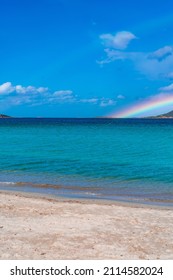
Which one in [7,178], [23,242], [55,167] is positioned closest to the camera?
[23,242]

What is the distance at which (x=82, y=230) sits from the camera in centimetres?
1222

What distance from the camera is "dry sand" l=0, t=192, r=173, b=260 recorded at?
33.0ft

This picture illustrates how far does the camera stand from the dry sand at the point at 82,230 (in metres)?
10.0

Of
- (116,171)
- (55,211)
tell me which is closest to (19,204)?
(55,211)

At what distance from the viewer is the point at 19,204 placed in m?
16.5

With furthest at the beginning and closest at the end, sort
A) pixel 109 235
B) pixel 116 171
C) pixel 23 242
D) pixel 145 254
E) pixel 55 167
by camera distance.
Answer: pixel 55 167, pixel 116 171, pixel 109 235, pixel 23 242, pixel 145 254

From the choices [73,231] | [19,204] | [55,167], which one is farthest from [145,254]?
[55,167]

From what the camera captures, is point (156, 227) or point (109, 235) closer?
point (109, 235)

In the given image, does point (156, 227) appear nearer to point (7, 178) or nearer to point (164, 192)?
point (164, 192)

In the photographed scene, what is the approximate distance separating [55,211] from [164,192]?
25.0 ft
